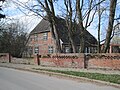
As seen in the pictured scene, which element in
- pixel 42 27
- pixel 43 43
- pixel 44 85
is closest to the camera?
pixel 44 85

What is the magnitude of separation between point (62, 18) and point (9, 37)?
60.7ft

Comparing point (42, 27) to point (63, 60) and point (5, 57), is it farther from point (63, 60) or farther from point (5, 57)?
point (63, 60)

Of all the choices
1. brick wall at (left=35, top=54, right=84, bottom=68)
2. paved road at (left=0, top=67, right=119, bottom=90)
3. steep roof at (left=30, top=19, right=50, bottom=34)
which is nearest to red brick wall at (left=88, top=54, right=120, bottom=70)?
brick wall at (left=35, top=54, right=84, bottom=68)

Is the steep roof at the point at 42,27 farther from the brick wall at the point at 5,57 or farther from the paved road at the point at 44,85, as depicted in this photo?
the paved road at the point at 44,85

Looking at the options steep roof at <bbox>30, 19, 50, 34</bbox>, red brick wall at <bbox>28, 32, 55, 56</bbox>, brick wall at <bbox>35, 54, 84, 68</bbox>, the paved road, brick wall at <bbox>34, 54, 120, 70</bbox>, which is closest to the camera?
the paved road

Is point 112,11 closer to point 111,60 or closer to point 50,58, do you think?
point 111,60

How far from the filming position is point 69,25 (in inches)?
1104

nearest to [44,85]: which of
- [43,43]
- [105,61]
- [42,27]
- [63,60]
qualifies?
[105,61]

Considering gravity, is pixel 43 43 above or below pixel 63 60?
above

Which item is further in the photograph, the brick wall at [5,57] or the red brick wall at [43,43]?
the red brick wall at [43,43]

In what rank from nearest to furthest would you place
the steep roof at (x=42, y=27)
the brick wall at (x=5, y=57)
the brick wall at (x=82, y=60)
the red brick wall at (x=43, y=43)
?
1. the brick wall at (x=82, y=60)
2. the brick wall at (x=5, y=57)
3. the red brick wall at (x=43, y=43)
4. the steep roof at (x=42, y=27)

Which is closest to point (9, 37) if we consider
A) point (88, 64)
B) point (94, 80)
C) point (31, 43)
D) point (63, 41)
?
point (63, 41)

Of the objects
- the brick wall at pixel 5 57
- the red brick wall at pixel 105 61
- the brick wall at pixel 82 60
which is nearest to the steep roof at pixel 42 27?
the brick wall at pixel 5 57

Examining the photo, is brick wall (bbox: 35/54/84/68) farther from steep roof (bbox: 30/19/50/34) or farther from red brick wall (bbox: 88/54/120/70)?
steep roof (bbox: 30/19/50/34)
